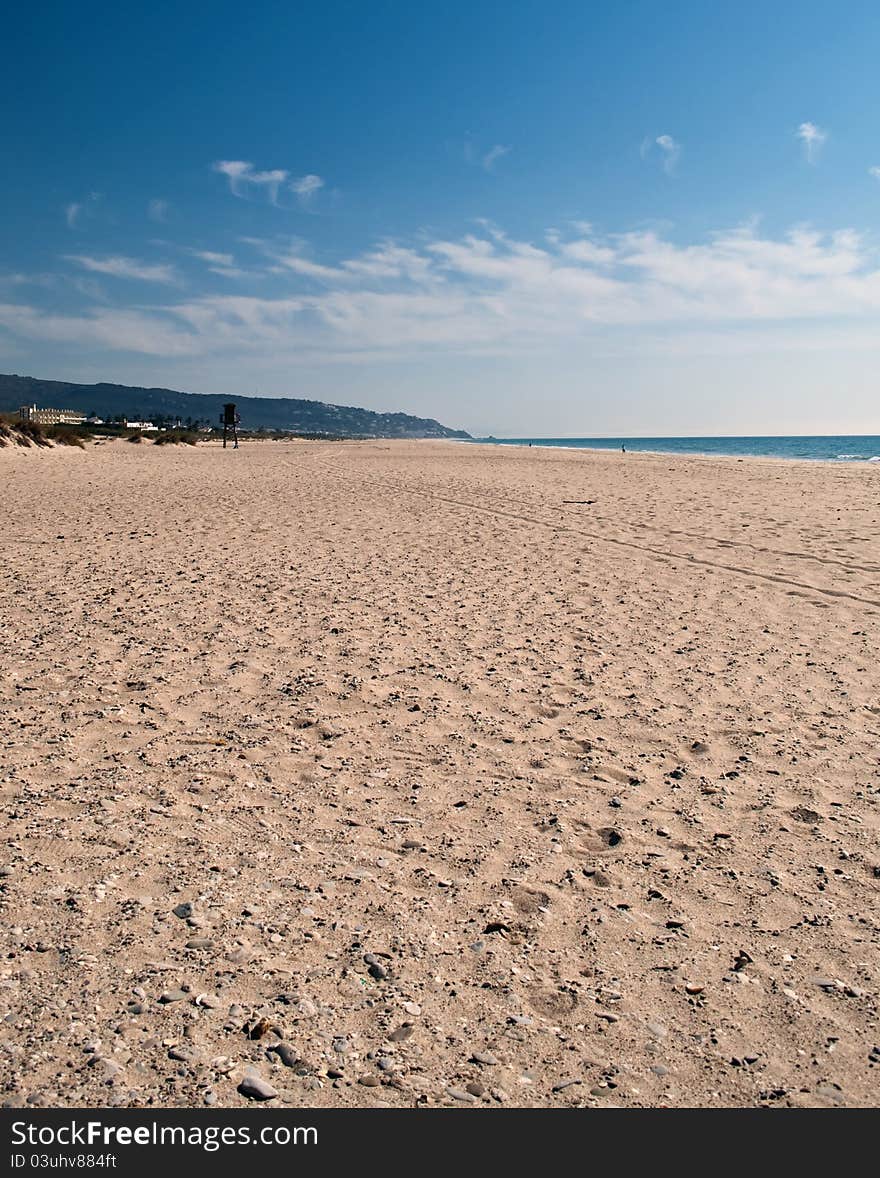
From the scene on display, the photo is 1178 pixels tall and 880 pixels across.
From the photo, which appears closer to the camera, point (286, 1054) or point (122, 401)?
point (286, 1054)

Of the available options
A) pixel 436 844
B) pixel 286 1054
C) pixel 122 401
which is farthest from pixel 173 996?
pixel 122 401

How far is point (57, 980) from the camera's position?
8.56 ft

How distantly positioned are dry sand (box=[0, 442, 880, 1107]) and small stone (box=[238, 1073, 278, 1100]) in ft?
0.06

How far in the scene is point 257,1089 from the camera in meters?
2.23

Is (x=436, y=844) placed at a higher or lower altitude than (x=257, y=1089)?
higher

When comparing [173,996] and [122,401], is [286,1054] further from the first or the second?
[122,401]

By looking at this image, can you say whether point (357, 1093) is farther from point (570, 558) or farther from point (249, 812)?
point (570, 558)

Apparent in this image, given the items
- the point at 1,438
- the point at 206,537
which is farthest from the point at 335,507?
the point at 1,438

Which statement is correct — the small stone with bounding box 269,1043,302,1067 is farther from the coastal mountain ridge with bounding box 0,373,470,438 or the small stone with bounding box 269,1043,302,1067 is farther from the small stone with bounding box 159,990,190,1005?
the coastal mountain ridge with bounding box 0,373,470,438

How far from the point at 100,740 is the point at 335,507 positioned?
12.0 metres

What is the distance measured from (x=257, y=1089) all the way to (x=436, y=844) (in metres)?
1.45

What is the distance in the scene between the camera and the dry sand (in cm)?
240

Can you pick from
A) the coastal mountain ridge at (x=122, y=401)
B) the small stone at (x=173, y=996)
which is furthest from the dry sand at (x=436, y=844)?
the coastal mountain ridge at (x=122, y=401)

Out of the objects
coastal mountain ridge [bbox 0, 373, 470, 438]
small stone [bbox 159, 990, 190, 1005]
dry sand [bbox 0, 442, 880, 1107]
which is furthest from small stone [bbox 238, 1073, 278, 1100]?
coastal mountain ridge [bbox 0, 373, 470, 438]
